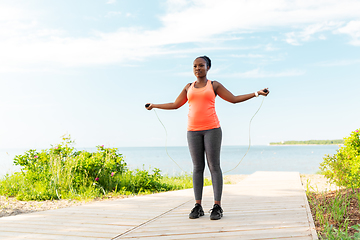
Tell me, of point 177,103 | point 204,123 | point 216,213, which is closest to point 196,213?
point 216,213

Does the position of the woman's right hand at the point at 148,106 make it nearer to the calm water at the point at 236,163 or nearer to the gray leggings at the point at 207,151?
the gray leggings at the point at 207,151

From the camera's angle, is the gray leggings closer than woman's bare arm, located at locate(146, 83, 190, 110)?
Yes

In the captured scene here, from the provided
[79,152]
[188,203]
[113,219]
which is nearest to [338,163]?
[188,203]

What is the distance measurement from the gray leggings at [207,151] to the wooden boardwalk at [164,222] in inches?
15.9

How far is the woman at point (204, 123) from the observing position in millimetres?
3094

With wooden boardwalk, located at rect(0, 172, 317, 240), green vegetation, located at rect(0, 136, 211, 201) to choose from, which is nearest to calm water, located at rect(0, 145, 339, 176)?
green vegetation, located at rect(0, 136, 211, 201)

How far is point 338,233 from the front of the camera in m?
2.54

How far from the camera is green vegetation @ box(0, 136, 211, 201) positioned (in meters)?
5.82

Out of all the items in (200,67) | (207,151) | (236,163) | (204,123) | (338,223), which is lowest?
(236,163)

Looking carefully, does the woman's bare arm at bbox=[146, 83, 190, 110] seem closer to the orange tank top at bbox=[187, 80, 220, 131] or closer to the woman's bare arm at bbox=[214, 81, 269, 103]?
the orange tank top at bbox=[187, 80, 220, 131]

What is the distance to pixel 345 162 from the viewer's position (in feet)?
20.3

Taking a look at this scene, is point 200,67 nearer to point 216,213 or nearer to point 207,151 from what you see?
point 207,151

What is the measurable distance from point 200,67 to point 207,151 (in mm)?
855

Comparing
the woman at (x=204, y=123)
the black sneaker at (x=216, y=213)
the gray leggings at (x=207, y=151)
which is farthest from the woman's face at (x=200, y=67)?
the black sneaker at (x=216, y=213)
